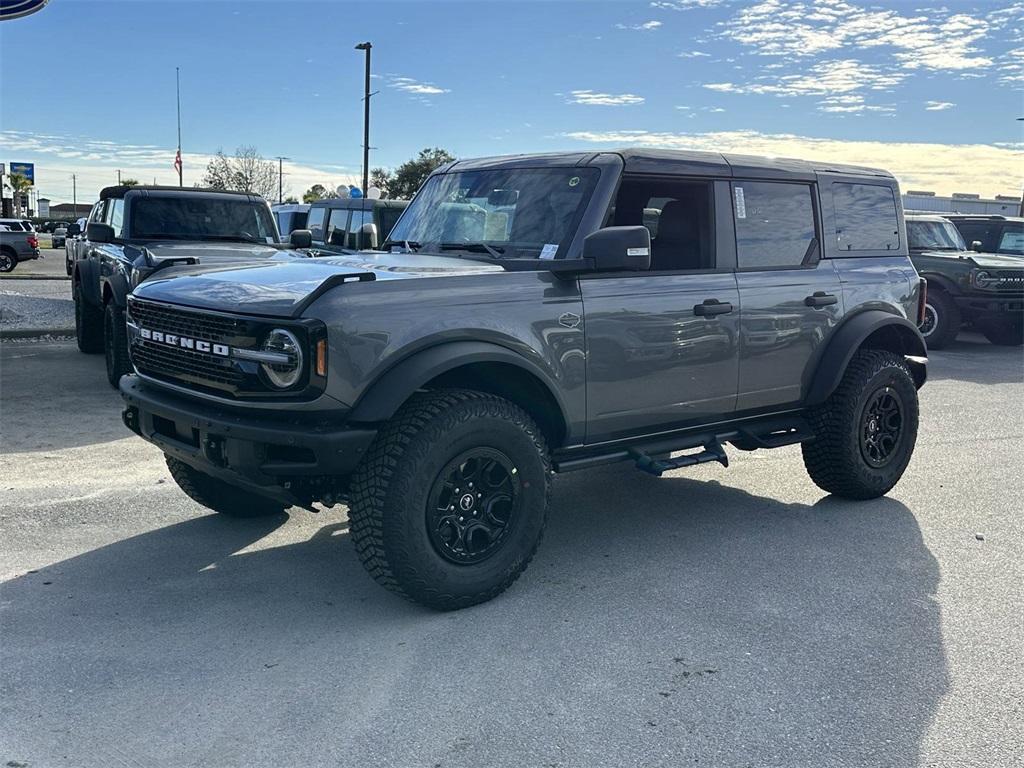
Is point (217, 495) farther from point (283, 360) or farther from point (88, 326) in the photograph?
point (88, 326)

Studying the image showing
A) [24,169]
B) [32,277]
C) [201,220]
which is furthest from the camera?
[24,169]

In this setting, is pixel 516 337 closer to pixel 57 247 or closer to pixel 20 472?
pixel 20 472

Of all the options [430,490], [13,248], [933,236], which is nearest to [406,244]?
[430,490]

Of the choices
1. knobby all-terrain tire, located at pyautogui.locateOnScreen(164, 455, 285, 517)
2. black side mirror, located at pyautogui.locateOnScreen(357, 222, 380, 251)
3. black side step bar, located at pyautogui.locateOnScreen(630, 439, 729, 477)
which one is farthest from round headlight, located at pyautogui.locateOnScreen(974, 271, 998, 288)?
knobby all-terrain tire, located at pyautogui.locateOnScreen(164, 455, 285, 517)

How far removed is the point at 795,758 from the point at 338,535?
2.76 meters

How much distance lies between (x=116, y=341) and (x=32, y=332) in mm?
4846

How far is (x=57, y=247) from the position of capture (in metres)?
45.5

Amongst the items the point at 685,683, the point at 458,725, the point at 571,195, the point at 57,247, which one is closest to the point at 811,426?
the point at 571,195

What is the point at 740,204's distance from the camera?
5109mm

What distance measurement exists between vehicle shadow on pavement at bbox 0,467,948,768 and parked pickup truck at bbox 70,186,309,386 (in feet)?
12.8

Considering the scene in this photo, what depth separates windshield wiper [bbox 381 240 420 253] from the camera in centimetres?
504

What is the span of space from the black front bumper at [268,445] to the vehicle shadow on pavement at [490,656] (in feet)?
2.10

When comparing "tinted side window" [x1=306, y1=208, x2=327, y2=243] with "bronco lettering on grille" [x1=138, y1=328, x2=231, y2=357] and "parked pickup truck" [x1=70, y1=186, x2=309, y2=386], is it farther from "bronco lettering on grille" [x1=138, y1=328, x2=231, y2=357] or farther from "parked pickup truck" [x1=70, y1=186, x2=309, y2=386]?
"bronco lettering on grille" [x1=138, y1=328, x2=231, y2=357]

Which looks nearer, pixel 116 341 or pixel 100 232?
pixel 116 341
